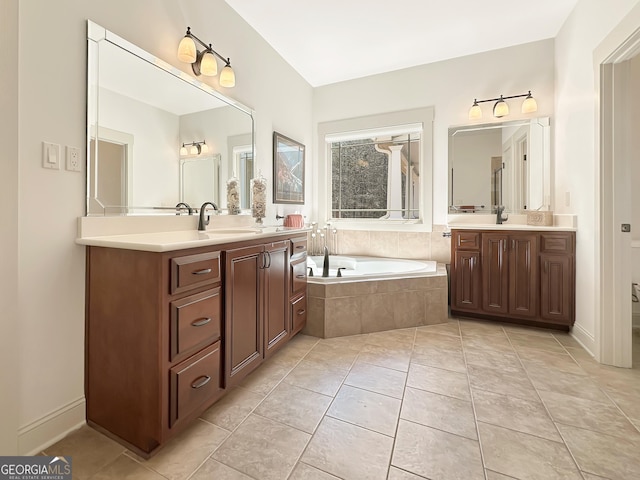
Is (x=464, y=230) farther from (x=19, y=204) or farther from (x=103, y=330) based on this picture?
(x=19, y=204)

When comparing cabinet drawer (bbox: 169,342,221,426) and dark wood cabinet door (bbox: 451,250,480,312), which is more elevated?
dark wood cabinet door (bbox: 451,250,480,312)

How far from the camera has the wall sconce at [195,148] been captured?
82.4 inches

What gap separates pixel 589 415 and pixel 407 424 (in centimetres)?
93

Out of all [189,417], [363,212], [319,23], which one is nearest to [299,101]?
[319,23]

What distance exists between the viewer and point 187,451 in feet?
4.37

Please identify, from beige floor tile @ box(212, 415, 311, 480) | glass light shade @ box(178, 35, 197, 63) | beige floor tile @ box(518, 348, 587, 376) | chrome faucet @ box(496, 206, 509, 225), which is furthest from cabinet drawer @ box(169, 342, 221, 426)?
chrome faucet @ box(496, 206, 509, 225)

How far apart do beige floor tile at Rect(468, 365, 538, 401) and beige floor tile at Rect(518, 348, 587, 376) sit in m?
0.24

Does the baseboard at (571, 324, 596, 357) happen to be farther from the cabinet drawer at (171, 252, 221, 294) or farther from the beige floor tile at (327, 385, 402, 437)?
the cabinet drawer at (171, 252, 221, 294)

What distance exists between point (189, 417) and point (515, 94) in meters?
3.91

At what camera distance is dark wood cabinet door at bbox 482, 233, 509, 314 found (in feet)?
9.24

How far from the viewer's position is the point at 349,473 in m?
1.21

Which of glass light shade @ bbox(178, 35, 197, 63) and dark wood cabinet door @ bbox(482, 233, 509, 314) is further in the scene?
dark wood cabinet door @ bbox(482, 233, 509, 314)

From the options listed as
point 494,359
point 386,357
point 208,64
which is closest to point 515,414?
point 494,359

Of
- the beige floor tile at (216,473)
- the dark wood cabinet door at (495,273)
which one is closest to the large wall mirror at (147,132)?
the beige floor tile at (216,473)
